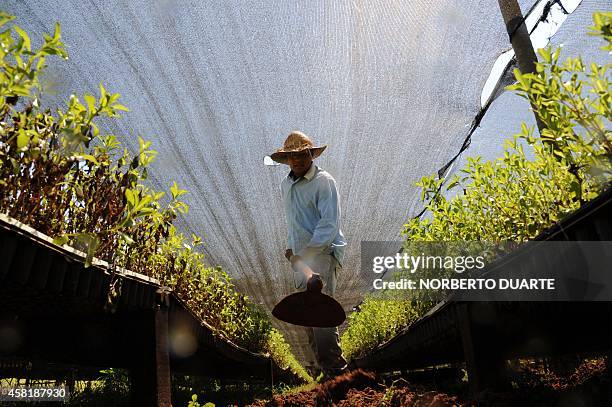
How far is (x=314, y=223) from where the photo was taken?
4289 mm

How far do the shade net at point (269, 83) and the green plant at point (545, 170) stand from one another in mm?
1227

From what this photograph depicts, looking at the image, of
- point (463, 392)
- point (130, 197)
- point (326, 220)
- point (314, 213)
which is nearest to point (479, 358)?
point (463, 392)

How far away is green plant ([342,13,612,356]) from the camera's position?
1.86 meters

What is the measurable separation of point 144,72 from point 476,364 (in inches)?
110

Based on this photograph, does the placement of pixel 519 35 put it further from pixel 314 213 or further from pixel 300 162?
pixel 314 213

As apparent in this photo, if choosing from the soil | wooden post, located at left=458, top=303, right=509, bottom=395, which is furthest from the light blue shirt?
wooden post, located at left=458, top=303, right=509, bottom=395

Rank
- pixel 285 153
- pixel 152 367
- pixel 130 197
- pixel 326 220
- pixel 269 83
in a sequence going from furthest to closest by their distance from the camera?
1. pixel 269 83
2. pixel 285 153
3. pixel 326 220
4. pixel 152 367
5. pixel 130 197

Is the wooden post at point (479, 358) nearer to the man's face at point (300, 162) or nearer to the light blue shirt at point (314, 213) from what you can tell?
the light blue shirt at point (314, 213)

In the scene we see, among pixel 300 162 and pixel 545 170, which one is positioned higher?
pixel 300 162

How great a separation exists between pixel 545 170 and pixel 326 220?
1.71 m

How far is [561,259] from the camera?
1.80 metres

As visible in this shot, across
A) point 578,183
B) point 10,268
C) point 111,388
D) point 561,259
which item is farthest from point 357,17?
point 111,388

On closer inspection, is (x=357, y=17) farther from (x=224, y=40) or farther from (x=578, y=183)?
(x=578, y=183)

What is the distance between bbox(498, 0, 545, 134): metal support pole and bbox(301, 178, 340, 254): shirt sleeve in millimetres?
1451
